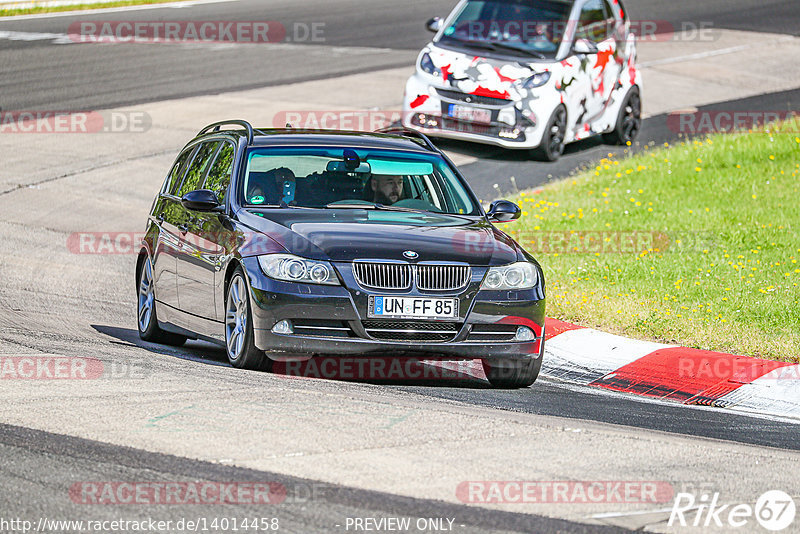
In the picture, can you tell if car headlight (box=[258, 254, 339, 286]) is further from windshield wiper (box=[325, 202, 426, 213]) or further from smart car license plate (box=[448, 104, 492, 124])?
smart car license plate (box=[448, 104, 492, 124])

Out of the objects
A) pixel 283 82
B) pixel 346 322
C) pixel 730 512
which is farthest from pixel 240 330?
pixel 283 82

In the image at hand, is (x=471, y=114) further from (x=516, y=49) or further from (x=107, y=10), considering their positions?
(x=107, y=10)

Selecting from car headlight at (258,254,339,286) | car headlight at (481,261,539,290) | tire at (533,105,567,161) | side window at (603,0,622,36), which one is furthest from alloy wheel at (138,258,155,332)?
side window at (603,0,622,36)

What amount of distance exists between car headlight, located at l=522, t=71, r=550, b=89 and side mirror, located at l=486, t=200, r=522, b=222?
8386 mm

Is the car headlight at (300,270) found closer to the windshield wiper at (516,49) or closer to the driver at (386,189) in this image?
the driver at (386,189)

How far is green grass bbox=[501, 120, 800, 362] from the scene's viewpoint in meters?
10.9

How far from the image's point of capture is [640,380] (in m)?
9.62

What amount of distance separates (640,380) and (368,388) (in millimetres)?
2294

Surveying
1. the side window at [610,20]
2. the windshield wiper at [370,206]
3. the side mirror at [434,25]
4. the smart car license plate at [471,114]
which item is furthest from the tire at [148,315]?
the side window at [610,20]

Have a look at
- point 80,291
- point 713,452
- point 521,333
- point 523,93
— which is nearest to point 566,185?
point 523,93

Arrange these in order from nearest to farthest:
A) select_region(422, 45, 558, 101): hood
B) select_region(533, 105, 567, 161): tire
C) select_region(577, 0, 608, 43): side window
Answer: select_region(422, 45, 558, 101): hood, select_region(533, 105, 567, 161): tire, select_region(577, 0, 608, 43): side window

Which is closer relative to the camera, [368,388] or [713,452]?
[713,452]

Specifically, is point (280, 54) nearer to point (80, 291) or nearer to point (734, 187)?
point (734, 187)

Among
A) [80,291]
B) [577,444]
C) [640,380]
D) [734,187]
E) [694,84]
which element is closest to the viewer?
[577,444]
